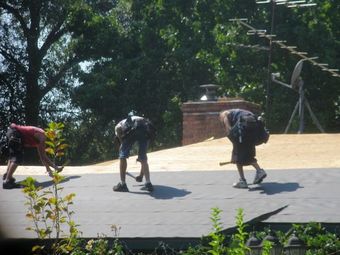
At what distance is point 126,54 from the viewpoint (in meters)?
37.2

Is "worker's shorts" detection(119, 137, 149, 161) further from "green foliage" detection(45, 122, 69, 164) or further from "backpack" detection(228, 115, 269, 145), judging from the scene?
"green foliage" detection(45, 122, 69, 164)

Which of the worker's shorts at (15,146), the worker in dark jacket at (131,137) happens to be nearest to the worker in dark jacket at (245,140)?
the worker in dark jacket at (131,137)

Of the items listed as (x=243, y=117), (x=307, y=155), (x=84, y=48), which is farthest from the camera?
(x=84, y=48)

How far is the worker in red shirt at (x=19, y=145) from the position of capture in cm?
1616

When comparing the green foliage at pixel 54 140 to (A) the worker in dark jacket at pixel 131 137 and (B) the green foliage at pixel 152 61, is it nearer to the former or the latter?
(A) the worker in dark jacket at pixel 131 137

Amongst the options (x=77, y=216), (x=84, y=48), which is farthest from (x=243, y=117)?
(x=84, y=48)

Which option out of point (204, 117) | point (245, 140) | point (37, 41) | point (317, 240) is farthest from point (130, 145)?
point (37, 41)

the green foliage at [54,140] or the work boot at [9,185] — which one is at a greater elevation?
the green foliage at [54,140]

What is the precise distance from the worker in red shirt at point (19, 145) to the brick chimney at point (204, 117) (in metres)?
8.23

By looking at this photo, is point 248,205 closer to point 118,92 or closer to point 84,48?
point 118,92

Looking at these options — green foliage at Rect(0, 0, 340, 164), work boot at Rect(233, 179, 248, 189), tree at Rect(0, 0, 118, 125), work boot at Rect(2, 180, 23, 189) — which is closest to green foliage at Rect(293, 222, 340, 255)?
work boot at Rect(233, 179, 248, 189)

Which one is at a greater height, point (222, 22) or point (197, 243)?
point (222, 22)

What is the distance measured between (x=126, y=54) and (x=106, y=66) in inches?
35.2

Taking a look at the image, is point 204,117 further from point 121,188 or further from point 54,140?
point 54,140
